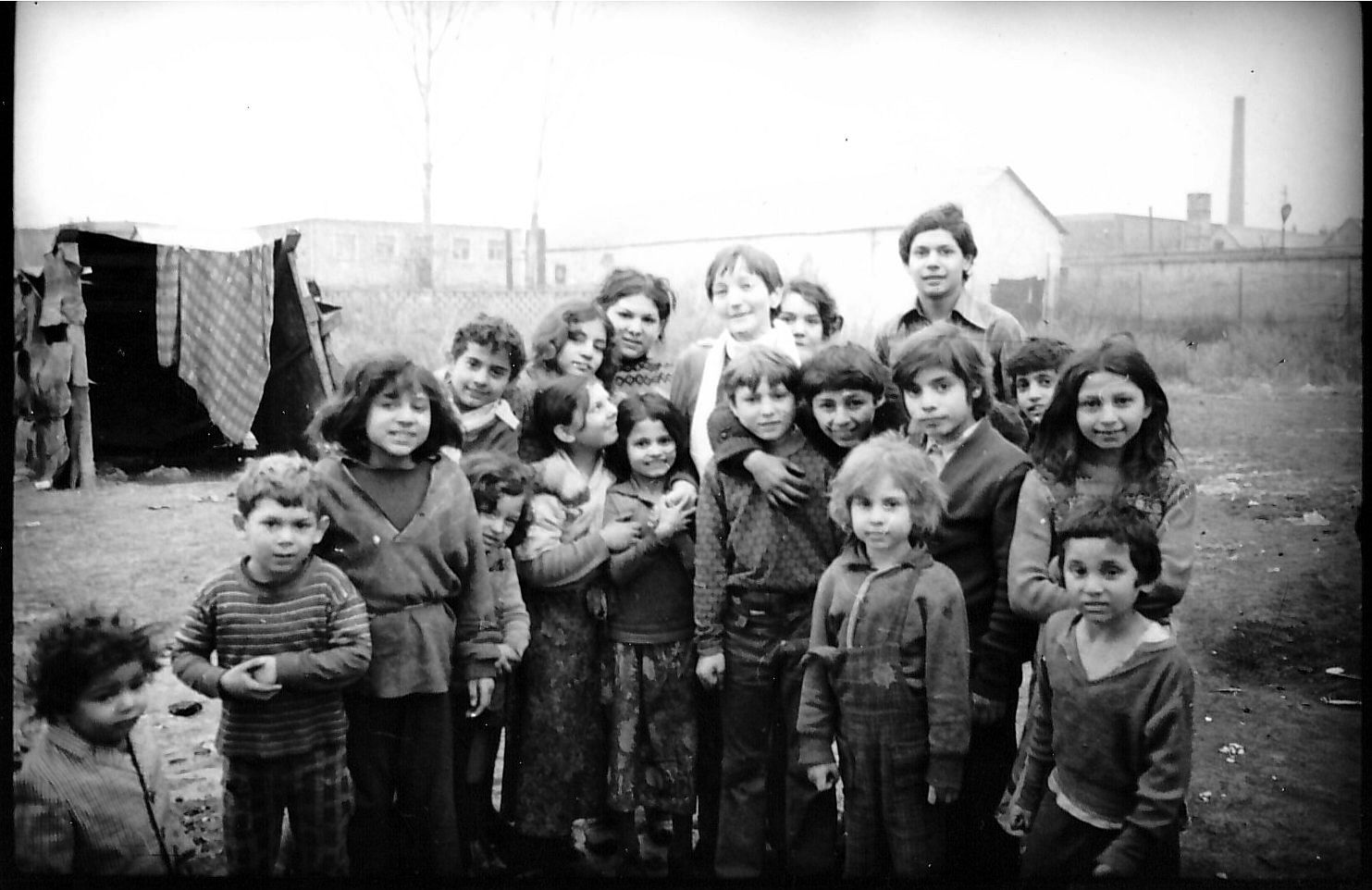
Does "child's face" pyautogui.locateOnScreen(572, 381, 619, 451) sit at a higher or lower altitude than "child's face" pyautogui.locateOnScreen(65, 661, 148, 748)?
higher

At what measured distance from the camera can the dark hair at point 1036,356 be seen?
3398 millimetres

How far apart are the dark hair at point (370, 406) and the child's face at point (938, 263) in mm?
1463

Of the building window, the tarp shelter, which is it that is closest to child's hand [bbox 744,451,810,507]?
the tarp shelter

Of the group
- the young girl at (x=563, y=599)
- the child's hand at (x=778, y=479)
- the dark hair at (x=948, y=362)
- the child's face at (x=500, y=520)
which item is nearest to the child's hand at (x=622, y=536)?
the young girl at (x=563, y=599)

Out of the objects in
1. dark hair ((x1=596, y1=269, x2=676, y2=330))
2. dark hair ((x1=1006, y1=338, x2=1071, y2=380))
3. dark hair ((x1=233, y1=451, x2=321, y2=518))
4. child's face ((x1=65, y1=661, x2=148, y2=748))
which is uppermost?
dark hair ((x1=596, y1=269, x2=676, y2=330))

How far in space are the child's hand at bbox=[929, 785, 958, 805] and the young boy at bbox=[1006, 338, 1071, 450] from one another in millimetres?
1021

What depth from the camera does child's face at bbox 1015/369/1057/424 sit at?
11.2 feet

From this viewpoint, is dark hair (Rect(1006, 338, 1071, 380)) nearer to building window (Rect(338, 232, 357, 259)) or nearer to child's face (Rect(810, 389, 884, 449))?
child's face (Rect(810, 389, 884, 449))

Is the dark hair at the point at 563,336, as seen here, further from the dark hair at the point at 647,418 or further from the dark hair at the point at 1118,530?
the dark hair at the point at 1118,530

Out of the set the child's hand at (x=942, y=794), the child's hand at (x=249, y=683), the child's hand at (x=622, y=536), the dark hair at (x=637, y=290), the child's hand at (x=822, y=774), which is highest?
the dark hair at (x=637, y=290)

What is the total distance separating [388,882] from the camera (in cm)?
344

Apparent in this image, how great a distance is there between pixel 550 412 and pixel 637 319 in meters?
0.43

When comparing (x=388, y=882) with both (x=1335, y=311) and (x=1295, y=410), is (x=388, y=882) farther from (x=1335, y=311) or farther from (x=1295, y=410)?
(x=1335, y=311)

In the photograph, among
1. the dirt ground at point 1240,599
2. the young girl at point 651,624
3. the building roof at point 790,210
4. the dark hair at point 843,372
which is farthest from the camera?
the building roof at point 790,210
